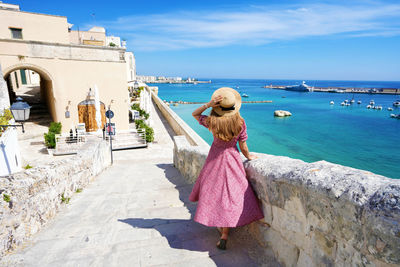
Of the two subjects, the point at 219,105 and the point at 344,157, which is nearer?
the point at 219,105

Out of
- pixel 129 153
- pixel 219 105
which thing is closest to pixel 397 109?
pixel 129 153

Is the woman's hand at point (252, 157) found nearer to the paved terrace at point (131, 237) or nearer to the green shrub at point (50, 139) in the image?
the paved terrace at point (131, 237)

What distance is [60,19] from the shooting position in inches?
746

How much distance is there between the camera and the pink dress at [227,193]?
2.49 metres

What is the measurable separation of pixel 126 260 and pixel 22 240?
4.69ft

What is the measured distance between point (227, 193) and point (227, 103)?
0.97m

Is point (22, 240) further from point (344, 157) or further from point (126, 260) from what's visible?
point (344, 157)

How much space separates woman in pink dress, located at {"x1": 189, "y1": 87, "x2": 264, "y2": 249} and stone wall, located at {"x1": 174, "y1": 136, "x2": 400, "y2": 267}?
0.16m

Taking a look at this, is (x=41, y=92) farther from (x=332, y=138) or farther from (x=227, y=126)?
(x=332, y=138)

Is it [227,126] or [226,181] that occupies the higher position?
[227,126]

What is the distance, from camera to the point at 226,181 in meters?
2.55

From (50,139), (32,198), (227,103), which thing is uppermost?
(227,103)

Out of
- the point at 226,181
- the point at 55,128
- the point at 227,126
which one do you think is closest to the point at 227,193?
the point at 226,181

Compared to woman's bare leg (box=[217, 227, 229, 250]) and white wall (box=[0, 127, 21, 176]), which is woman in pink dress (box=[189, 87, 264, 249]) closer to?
woman's bare leg (box=[217, 227, 229, 250])
